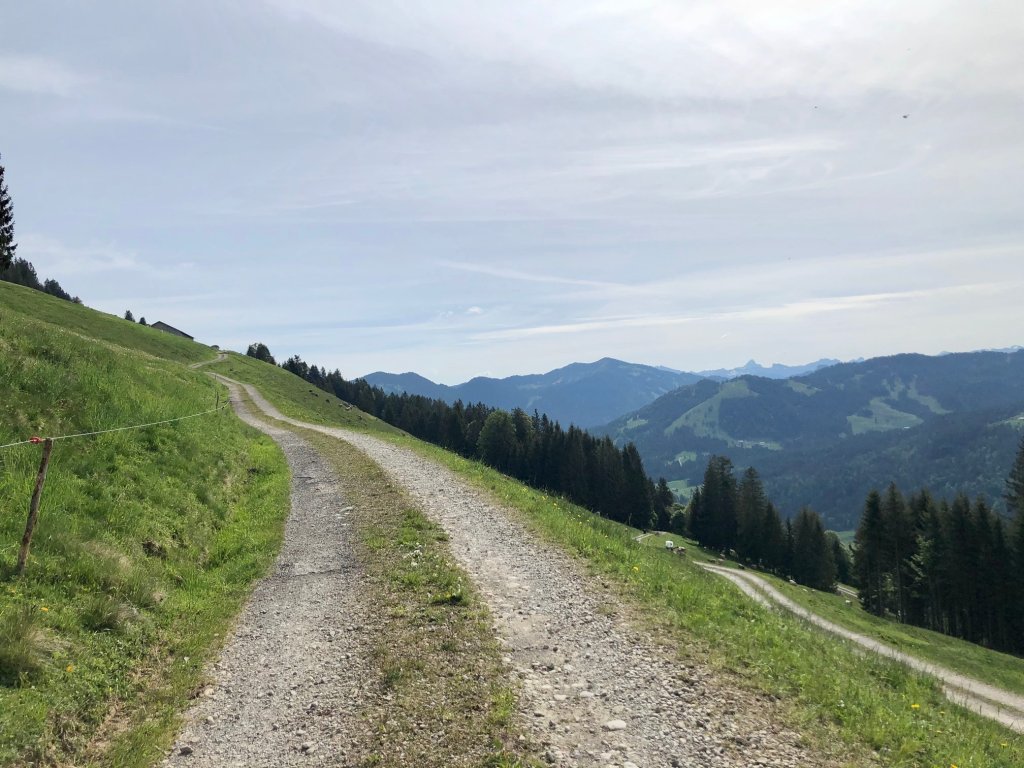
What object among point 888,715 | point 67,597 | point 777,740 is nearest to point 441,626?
point 777,740

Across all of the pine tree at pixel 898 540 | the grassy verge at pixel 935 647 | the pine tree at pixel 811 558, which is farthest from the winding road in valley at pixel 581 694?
the pine tree at pixel 811 558

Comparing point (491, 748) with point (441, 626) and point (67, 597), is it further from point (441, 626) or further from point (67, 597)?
point (67, 597)

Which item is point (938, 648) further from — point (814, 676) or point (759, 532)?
point (759, 532)

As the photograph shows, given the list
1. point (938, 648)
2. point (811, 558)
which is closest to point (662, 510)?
point (811, 558)

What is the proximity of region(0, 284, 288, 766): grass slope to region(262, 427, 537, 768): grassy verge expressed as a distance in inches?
122

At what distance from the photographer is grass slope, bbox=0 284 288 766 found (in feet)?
24.0

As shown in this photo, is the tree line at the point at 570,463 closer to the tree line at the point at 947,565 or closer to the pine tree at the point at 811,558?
the pine tree at the point at 811,558

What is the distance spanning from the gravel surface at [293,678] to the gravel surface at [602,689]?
254 centimetres

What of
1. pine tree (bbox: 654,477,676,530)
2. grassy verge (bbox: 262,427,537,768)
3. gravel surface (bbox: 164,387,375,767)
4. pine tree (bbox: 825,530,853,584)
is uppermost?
grassy verge (bbox: 262,427,537,768)

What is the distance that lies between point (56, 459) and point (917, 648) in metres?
58.0

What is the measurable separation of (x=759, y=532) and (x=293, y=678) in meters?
114

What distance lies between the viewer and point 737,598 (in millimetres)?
13414

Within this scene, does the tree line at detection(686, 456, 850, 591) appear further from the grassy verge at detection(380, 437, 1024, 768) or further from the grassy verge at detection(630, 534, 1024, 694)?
the grassy verge at detection(380, 437, 1024, 768)

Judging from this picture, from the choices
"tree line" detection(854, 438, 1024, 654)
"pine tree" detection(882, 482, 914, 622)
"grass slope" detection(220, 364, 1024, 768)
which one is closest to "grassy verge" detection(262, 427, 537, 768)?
"grass slope" detection(220, 364, 1024, 768)
